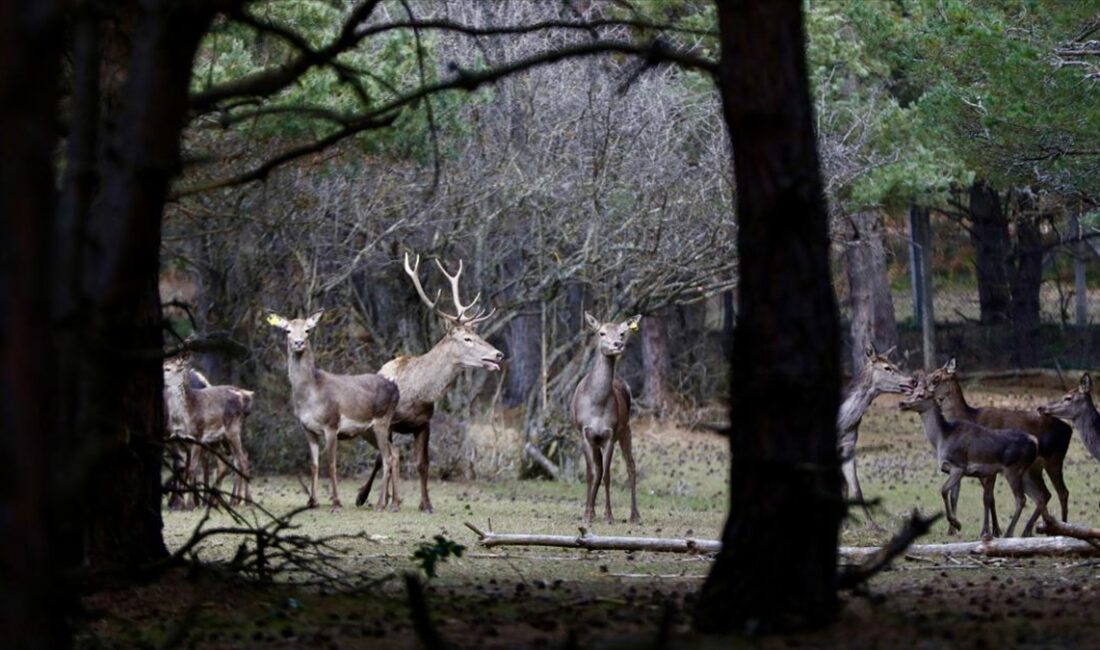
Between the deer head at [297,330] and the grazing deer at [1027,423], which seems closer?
the grazing deer at [1027,423]

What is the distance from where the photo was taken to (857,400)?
1820 centimetres

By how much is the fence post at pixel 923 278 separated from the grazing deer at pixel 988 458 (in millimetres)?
16788

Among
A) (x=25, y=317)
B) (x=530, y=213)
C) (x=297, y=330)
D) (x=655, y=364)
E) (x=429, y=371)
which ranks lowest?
(x=25, y=317)

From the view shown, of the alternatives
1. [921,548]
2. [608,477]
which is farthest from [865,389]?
[921,548]

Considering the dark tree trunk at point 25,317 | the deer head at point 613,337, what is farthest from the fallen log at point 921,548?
the deer head at point 613,337

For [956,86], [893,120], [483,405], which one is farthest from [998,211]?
[956,86]

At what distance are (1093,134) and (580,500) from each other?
7.01m

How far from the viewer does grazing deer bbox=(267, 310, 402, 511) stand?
17.3m

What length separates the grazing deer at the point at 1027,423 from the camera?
1619 centimetres

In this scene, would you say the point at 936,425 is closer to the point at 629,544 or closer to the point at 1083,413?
the point at 1083,413

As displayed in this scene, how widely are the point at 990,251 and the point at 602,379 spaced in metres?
21.4

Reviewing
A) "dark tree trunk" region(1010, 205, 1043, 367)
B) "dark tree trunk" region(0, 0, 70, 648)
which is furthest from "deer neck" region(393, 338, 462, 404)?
"dark tree trunk" region(1010, 205, 1043, 367)

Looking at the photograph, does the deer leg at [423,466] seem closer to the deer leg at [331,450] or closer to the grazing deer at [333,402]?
the grazing deer at [333,402]

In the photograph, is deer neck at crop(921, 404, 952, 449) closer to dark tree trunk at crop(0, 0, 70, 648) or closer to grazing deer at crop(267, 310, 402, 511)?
grazing deer at crop(267, 310, 402, 511)
